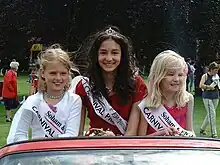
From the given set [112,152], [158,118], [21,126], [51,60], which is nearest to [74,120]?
[21,126]

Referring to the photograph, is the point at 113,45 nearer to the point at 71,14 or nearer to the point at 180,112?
the point at 180,112

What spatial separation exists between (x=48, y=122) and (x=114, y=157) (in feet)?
5.09

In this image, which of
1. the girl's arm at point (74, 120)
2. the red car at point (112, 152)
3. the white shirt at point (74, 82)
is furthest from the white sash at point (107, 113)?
the red car at point (112, 152)

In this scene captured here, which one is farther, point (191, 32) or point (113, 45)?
point (191, 32)

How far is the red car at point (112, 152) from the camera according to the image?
3584mm

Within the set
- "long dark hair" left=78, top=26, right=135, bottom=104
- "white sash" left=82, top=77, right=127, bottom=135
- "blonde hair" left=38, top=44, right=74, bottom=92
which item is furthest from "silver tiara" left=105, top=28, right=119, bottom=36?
"white sash" left=82, top=77, right=127, bottom=135

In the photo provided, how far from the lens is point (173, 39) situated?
31875mm

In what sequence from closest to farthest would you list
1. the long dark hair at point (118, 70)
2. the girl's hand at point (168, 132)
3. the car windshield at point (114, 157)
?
the car windshield at point (114, 157) < the girl's hand at point (168, 132) < the long dark hair at point (118, 70)

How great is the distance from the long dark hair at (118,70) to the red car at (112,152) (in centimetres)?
143

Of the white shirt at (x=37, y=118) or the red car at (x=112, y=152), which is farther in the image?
the white shirt at (x=37, y=118)

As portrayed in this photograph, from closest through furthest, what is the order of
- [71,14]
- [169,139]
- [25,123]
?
1. [169,139]
2. [25,123]
3. [71,14]

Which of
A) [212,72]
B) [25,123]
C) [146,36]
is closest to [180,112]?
[25,123]

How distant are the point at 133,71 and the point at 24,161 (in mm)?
2042

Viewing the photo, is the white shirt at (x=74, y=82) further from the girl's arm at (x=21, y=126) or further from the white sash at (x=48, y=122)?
the girl's arm at (x=21, y=126)
